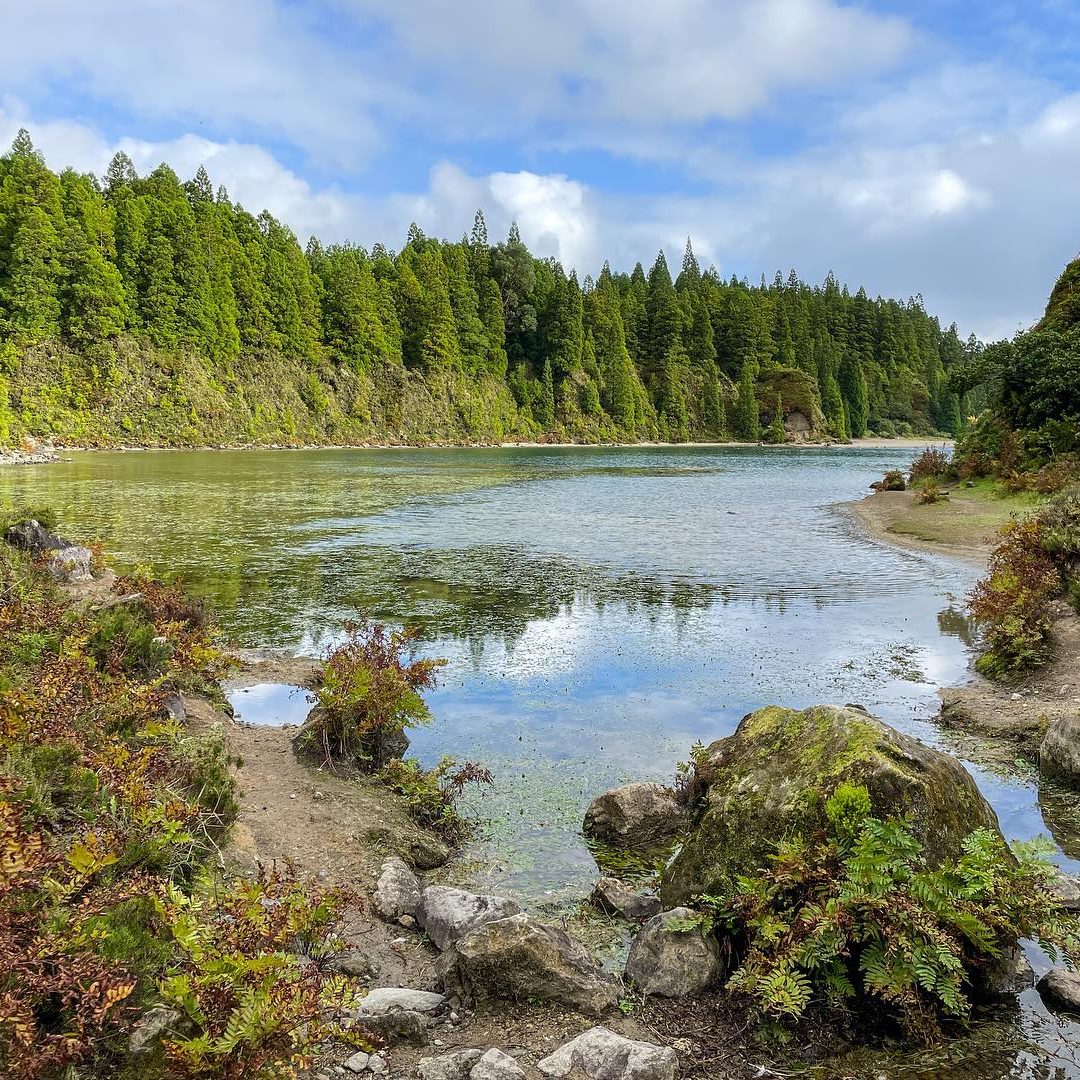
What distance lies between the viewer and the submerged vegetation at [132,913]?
3123 mm

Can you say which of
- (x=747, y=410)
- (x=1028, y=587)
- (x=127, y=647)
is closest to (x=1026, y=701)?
(x=1028, y=587)

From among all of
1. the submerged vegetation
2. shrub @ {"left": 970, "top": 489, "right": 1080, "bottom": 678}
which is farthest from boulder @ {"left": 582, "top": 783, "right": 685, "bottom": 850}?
shrub @ {"left": 970, "top": 489, "right": 1080, "bottom": 678}

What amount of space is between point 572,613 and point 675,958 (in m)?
10.2

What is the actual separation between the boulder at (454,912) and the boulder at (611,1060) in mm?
1051

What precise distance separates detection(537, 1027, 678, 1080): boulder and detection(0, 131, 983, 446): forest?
36452mm

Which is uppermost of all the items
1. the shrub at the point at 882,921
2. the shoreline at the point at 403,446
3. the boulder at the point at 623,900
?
the shoreline at the point at 403,446

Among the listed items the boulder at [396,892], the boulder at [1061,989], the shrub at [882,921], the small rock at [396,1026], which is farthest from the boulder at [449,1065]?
the boulder at [1061,989]

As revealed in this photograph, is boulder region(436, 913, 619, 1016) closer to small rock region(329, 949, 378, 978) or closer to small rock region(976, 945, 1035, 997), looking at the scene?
small rock region(329, 949, 378, 978)

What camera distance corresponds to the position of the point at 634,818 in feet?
22.2

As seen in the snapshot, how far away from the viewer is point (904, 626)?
1395 cm

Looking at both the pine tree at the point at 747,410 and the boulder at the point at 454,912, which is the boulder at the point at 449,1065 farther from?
the pine tree at the point at 747,410

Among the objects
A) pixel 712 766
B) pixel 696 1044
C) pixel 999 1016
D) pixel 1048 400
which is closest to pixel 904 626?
pixel 712 766

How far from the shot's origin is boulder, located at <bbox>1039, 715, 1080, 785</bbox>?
7.50m

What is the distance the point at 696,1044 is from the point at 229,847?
11.1ft
